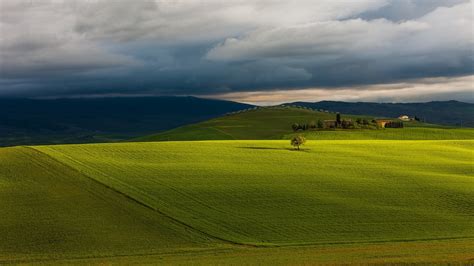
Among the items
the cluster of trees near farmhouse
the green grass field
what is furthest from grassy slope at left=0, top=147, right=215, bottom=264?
the cluster of trees near farmhouse

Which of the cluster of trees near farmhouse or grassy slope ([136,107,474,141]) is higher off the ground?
the cluster of trees near farmhouse

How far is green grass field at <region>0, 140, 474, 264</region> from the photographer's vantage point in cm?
4647

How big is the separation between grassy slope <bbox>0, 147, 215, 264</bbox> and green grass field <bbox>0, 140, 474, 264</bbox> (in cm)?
10

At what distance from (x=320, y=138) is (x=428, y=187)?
58962 millimetres

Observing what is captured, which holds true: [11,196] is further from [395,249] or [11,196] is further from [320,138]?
[320,138]

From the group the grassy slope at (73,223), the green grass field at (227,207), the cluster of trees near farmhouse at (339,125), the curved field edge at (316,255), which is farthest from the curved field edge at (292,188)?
the cluster of trees near farmhouse at (339,125)

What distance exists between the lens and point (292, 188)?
65438 mm

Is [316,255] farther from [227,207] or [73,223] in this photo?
[73,223]

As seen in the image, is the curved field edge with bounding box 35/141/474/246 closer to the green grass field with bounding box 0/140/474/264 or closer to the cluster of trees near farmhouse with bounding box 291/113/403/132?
the green grass field with bounding box 0/140/474/264

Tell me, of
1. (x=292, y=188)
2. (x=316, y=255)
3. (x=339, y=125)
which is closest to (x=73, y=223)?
(x=316, y=255)

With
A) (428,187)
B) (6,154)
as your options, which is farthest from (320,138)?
(6,154)

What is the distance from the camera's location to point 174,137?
146 meters

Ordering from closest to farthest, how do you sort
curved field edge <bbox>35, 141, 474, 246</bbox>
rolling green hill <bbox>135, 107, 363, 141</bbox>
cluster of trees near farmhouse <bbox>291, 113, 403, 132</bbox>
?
curved field edge <bbox>35, 141, 474, 246</bbox> < cluster of trees near farmhouse <bbox>291, 113, 403, 132</bbox> < rolling green hill <bbox>135, 107, 363, 141</bbox>

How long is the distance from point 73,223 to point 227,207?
50.0 feet
